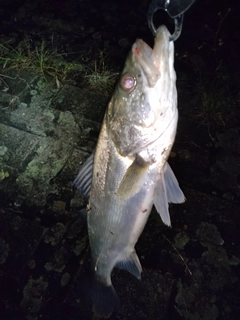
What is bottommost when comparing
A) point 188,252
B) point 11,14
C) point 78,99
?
point 188,252

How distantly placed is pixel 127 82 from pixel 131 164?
543 millimetres

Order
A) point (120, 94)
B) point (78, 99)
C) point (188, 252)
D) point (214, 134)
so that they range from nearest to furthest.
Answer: point (120, 94), point (188, 252), point (214, 134), point (78, 99)

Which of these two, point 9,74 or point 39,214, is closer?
point 39,214

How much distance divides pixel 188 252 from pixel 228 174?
96 cm

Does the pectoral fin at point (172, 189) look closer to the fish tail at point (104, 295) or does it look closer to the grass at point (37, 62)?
the fish tail at point (104, 295)

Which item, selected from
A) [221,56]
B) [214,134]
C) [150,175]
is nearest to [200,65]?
[221,56]

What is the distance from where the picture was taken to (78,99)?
406 centimetres

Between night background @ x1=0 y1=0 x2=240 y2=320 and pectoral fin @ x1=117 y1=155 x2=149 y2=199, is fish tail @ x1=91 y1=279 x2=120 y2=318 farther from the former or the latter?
pectoral fin @ x1=117 y1=155 x2=149 y2=199

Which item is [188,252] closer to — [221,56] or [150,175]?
[150,175]

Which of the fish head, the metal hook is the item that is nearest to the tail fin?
the fish head

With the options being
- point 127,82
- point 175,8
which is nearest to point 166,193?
point 127,82

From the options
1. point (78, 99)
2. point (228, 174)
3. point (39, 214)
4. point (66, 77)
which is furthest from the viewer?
point (66, 77)

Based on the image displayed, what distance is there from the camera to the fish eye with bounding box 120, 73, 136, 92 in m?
2.15

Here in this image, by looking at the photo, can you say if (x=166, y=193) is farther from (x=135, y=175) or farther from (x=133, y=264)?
(x=133, y=264)
